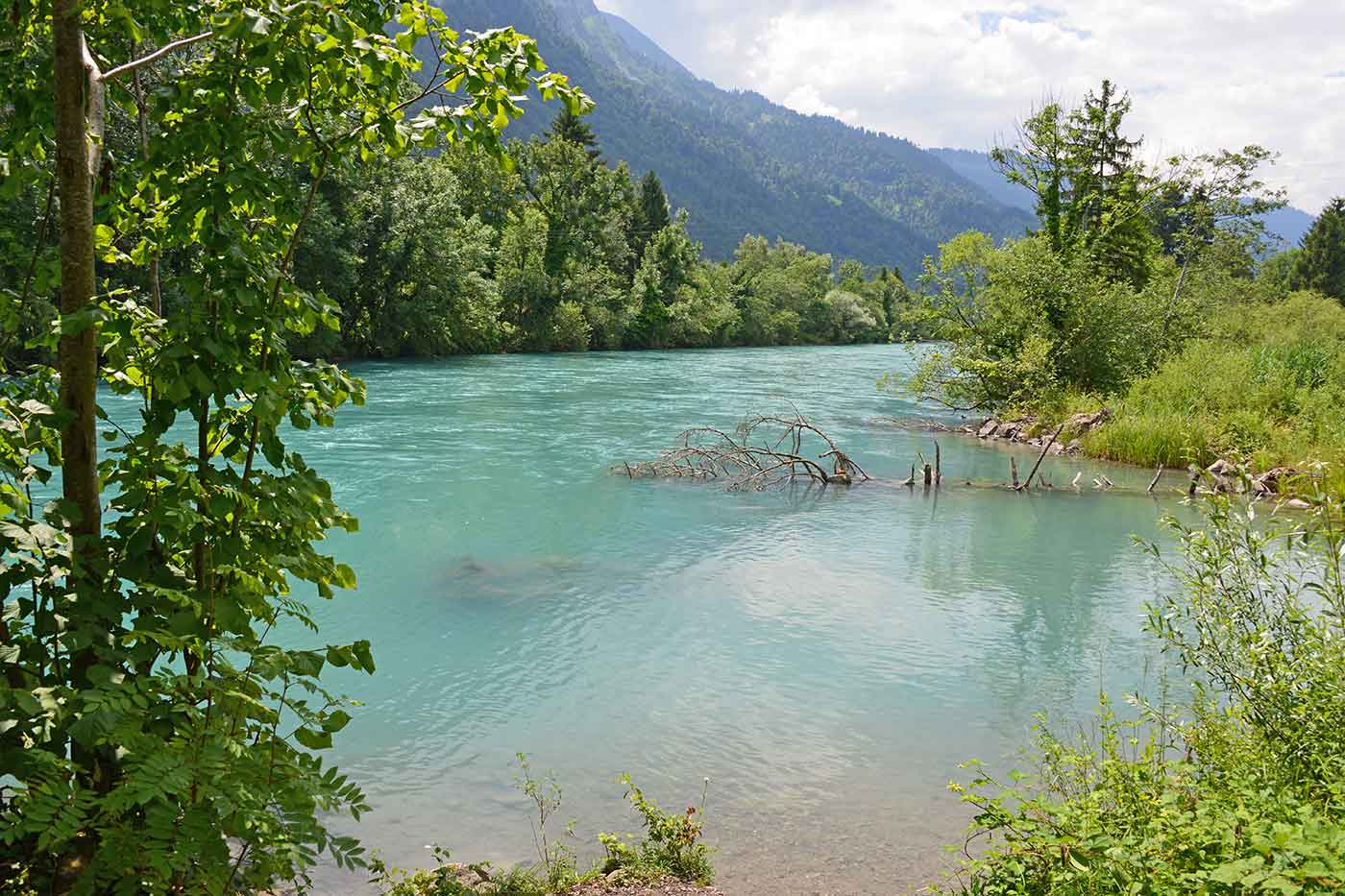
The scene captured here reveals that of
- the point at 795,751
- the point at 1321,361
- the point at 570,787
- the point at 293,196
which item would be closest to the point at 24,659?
the point at 293,196

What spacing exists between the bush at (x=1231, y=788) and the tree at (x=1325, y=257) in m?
75.5

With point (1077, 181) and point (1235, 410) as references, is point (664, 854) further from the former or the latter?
point (1077, 181)

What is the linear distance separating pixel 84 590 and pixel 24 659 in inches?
11.2

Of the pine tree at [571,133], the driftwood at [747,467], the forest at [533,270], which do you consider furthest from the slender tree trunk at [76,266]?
the pine tree at [571,133]

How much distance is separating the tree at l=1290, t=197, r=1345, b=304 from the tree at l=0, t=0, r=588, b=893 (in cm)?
7899

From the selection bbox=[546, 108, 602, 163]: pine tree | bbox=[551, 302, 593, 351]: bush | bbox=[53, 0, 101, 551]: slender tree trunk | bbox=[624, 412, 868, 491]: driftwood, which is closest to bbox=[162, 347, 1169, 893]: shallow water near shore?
bbox=[624, 412, 868, 491]: driftwood

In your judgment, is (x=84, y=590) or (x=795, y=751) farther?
(x=795, y=751)

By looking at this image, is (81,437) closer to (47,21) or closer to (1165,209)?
(47,21)

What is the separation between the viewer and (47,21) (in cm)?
351

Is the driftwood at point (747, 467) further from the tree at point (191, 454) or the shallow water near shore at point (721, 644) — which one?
the tree at point (191, 454)

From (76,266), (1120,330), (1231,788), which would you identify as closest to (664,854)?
(1231,788)

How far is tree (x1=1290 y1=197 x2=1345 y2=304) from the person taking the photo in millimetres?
66938

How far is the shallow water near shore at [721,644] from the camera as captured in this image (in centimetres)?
673

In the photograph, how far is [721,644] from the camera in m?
10.6
